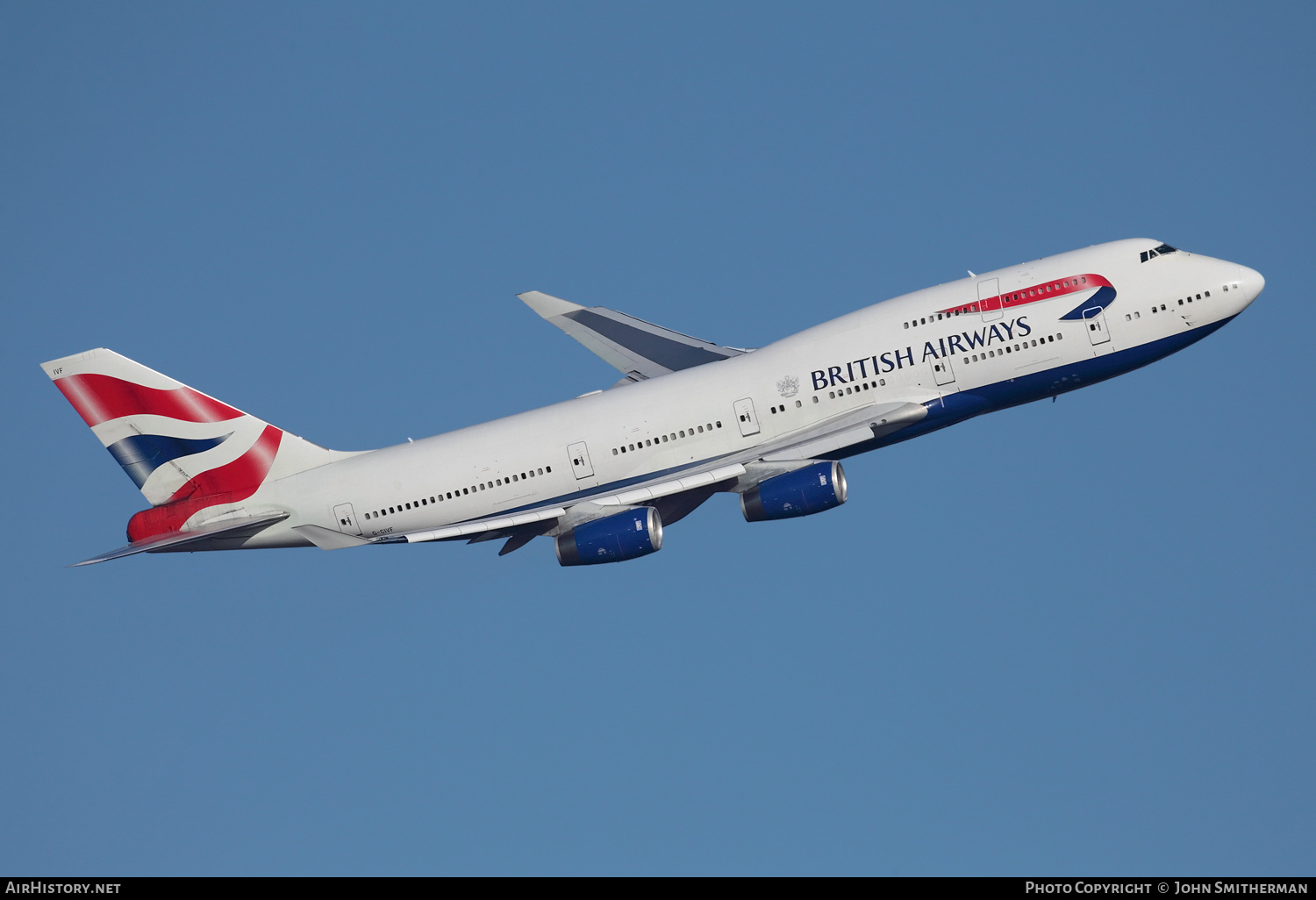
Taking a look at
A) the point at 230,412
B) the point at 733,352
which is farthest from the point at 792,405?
the point at 230,412

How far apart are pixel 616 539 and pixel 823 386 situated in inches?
365

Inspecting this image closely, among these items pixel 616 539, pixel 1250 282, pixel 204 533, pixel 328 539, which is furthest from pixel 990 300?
pixel 204 533

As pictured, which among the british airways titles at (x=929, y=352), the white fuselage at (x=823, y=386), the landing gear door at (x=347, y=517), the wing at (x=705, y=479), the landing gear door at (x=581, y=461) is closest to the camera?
the wing at (x=705, y=479)

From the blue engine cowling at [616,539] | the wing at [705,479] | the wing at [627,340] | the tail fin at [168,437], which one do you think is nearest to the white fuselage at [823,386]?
the wing at [705,479]

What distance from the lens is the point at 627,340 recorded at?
6391cm

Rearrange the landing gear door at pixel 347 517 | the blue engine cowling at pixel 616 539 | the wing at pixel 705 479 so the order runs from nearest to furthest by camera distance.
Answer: the wing at pixel 705 479 → the blue engine cowling at pixel 616 539 → the landing gear door at pixel 347 517

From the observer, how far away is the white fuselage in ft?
170

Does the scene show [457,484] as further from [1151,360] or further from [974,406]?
[1151,360]

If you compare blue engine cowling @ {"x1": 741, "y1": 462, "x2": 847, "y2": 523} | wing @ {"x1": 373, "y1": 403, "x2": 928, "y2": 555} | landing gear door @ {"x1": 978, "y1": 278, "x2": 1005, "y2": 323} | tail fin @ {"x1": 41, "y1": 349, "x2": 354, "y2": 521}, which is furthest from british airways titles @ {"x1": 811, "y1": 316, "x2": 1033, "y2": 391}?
tail fin @ {"x1": 41, "y1": 349, "x2": 354, "y2": 521}

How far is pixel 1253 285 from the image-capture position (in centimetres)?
5175

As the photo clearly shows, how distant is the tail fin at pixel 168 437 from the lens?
55938 millimetres

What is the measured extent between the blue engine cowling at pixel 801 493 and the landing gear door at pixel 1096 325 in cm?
1007

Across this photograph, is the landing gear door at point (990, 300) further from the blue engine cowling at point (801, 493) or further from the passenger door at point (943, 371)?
the blue engine cowling at point (801, 493)

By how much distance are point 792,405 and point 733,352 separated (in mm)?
8858
